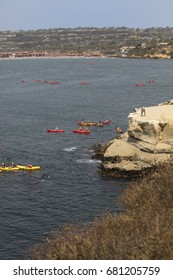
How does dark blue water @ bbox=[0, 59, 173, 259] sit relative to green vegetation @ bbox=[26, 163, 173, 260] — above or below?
below

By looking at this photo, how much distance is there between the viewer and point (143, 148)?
6981 cm

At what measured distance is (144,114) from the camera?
7344 cm

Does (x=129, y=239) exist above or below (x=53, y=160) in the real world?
above

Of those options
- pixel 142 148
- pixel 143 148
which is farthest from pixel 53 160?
pixel 143 148

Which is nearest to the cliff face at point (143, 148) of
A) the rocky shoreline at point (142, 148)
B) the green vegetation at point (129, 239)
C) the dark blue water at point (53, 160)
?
the rocky shoreline at point (142, 148)

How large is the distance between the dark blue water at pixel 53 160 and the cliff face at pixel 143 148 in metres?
3.07

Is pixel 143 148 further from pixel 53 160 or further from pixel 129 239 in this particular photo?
pixel 129 239

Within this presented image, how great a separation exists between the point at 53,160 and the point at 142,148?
1486 centimetres

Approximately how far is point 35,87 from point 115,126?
84110 mm


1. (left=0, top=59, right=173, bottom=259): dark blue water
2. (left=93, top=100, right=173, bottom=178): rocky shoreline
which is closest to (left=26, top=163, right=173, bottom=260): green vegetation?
(left=0, top=59, right=173, bottom=259): dark blue water

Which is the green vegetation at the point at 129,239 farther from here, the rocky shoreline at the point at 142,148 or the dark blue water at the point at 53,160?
the rocky shoreline at the point at 142,148

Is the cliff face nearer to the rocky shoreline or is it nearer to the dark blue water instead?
the rocky shoreline

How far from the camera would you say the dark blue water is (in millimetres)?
53031

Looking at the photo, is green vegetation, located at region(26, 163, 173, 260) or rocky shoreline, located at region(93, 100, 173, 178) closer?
green vegetation, located at region(26, 163, 173, 260)
